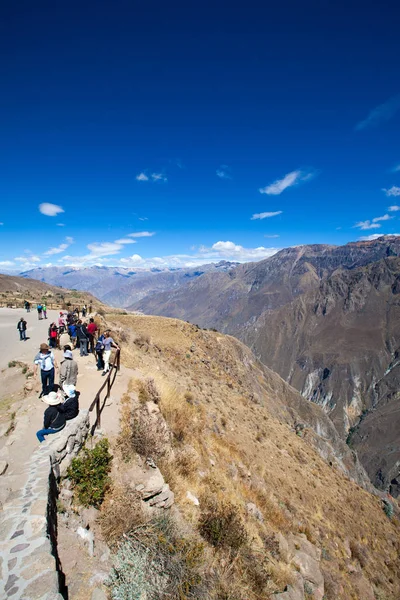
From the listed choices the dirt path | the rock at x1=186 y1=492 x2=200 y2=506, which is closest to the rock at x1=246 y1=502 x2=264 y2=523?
the rock at x1=186 y1=492 x2=200 y2=506

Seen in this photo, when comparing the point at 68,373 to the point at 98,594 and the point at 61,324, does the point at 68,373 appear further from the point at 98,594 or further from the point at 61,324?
the point at 61,324

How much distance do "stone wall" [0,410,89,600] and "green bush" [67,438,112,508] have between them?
0.99 ft

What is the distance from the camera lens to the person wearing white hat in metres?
7.23

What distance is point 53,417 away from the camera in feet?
24.5

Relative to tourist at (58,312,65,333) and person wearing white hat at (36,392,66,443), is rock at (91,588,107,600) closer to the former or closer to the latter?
person wearing white hat at (36,392,66,443)

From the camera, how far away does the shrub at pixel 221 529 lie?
7.21 metres

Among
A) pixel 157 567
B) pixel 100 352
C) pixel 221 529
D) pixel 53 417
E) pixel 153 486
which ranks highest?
pixel 100 352

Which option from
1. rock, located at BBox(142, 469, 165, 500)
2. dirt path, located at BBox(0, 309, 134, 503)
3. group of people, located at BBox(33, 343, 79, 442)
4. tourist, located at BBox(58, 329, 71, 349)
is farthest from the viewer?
tourist, located at BBox(58, 329, 71, 349)

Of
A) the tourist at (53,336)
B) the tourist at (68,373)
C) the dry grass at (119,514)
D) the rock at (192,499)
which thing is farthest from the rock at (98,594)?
the tourist at (53,336)

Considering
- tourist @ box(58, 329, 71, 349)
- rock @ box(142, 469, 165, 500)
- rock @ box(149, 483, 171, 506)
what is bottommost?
rock @ box(149, 483, 171, 506)

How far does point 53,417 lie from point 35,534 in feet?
11.2

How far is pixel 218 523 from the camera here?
293 inches

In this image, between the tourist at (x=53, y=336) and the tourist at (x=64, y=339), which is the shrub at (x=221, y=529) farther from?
the tourist at (x=64, y=339)

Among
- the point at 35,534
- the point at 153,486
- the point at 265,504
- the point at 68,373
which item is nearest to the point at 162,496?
the point at 153,486
